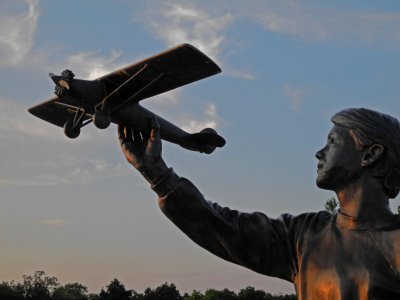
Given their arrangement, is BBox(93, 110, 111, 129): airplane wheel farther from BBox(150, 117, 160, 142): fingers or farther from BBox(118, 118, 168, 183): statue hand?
BBox(150, 117, 160, 142): fingers

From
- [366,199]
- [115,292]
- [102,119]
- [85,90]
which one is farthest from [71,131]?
[115,292]

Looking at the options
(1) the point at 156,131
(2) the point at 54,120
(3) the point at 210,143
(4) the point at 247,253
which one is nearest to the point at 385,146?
(4) the point at 247,253

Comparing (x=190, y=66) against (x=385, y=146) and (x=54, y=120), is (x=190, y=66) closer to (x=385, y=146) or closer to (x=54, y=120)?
(x=54, y=120)

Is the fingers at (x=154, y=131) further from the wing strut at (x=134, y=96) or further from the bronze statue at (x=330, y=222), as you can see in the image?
the wing strut at (x=134, y=96)

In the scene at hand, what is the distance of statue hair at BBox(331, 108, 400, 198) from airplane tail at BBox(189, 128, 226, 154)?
2.52m

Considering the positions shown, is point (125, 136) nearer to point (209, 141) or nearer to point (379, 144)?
point (209, 141)

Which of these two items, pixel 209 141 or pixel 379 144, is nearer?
pixel 379 144

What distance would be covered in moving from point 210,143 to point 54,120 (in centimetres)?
199

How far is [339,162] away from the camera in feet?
16.5

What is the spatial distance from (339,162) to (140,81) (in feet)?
9.68

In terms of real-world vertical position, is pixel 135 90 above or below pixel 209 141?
above

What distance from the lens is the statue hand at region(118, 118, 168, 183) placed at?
17.4 ft

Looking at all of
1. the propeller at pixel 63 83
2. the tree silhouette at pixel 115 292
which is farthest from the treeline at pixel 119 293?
the propeller at pixel 63 83

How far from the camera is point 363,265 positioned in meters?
4.75
